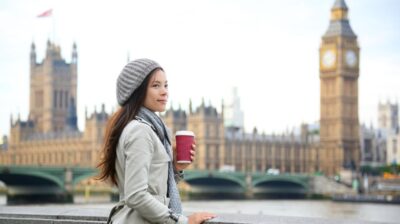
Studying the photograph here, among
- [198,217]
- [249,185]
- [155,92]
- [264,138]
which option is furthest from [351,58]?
[198,217]

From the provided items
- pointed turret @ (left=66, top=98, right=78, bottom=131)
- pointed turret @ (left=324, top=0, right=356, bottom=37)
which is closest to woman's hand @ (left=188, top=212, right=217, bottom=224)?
pointed turret @ (left=324, top=0, right=356, bottom=37)

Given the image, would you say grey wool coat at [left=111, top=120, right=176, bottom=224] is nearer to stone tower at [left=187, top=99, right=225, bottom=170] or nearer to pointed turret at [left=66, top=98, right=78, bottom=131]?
stone tower at [left=187, top=99, right=225, bottom=170]

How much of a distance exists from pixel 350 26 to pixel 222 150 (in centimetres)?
1658

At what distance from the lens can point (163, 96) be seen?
2.90 meters

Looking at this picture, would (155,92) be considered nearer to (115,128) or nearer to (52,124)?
(115,128)

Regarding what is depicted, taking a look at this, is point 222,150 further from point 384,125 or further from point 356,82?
point 384,125

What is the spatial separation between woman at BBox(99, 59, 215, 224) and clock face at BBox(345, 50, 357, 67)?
2653 inches

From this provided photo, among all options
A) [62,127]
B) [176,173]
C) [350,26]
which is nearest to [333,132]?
[350,26]

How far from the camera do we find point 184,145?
2861 mm

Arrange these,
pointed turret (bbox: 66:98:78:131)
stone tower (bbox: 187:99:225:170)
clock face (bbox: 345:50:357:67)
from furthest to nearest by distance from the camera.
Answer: pointed turret (bbox: 66:98:78:131), clock face (bbox: 345:50:357:67), stone tower (bbox: 187:99:225:170)

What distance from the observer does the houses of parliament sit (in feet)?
207

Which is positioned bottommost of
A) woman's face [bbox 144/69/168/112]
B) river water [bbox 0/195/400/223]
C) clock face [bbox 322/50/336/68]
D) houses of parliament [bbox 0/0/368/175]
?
river water [bbox 0/195/400/223]

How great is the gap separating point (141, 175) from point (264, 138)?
65366 millimetres

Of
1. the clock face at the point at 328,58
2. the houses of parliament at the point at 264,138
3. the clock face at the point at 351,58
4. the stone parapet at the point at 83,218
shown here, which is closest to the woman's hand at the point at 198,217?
the stone parapet at the point at 83,218
